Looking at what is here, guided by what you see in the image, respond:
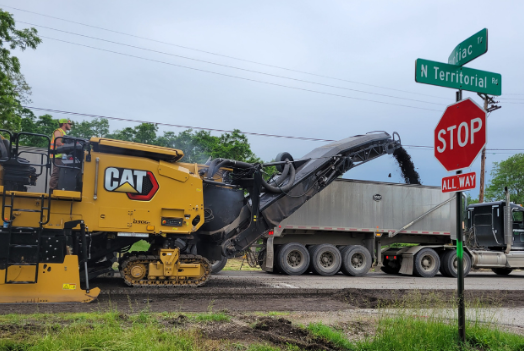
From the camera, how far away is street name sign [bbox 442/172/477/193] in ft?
15.6

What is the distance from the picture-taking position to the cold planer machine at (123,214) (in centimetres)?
795

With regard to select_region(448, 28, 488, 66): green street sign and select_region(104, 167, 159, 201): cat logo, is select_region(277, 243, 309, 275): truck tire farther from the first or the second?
select_region(448, 28, 488, 66): green street sign

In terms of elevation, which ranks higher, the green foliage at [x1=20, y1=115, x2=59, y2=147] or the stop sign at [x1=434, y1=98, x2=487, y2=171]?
the green foliage at [x1=20, y1=115, x2=59, y2=147]

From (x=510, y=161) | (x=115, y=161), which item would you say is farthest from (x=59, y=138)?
(x=510, y=161)

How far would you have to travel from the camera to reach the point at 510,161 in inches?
2338

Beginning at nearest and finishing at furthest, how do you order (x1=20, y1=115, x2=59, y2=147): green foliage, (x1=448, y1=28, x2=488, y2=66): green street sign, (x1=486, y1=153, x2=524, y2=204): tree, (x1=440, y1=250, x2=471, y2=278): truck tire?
(x1=448, y1=28, x2=488, y2=66): green street sign, (x1=440, y1=250, x2=471, y2=278): truck tire, (x1=20, y1=115, x2=59, y2=147): green foliage, (x1=486, y1=153, x2=524, y2=204): tree

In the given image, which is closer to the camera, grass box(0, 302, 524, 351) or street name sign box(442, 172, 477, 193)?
grass box(0, 302, 524, 351)

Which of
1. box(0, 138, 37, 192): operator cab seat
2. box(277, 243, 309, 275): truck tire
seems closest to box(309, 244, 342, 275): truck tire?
box(277, 243, 309, 275): truck tire

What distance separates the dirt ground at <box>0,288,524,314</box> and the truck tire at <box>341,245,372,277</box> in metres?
5.13

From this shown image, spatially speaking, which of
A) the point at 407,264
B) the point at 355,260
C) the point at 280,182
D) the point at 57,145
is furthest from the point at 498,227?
the point at 57,145

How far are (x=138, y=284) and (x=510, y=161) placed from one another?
201ft

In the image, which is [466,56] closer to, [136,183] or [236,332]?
[236,332]

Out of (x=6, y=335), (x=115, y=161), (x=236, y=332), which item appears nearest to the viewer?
(x=6, y=335)

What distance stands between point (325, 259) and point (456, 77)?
1109 centimetres
